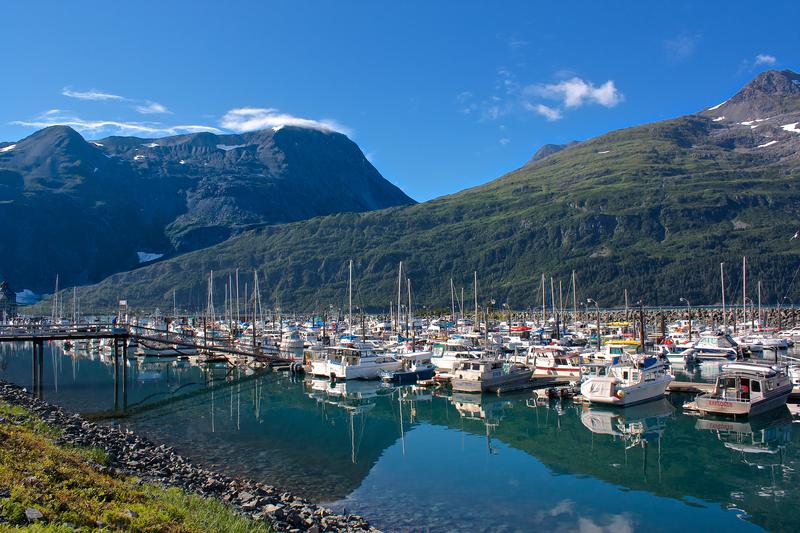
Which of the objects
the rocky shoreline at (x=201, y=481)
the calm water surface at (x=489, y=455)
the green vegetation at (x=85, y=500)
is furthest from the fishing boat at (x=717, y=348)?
the green vegetation at (x=85, y=500)

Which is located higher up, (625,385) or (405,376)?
(625,385)

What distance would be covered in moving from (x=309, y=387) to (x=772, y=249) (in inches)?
6104

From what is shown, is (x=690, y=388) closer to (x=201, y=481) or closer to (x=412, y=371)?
(x=412, y=371)

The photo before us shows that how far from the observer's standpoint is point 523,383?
2031 inches

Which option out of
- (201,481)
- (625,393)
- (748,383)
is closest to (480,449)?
(625,393)

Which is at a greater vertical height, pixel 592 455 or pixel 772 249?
pixel 772 249

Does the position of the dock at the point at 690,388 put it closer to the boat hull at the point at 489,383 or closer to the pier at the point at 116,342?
the boat hull at the point at 489,383

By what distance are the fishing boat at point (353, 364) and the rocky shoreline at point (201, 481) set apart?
2867 centimetres

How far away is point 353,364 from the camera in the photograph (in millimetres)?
60938

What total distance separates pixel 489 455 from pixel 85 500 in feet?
72.3

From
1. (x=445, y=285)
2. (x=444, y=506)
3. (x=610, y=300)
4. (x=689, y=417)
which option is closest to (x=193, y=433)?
(x=444, y=506)

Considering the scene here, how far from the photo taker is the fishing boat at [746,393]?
37781 mm

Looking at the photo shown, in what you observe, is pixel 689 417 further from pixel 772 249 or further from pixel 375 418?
pixel 772 249

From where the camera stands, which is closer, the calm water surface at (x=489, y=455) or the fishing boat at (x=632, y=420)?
the calm water surface at (x=489, y=455)
